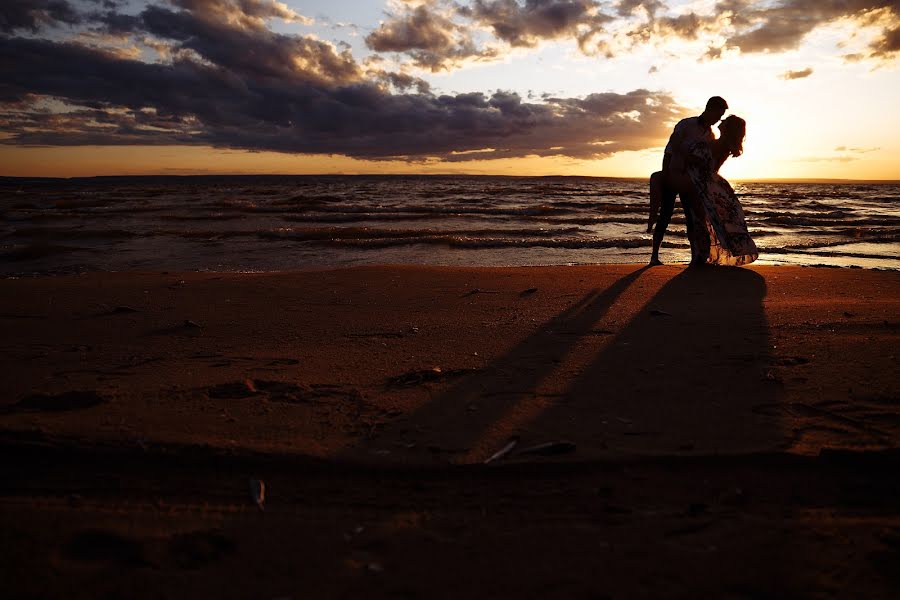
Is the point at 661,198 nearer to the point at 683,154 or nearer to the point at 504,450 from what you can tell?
the point at 683,154

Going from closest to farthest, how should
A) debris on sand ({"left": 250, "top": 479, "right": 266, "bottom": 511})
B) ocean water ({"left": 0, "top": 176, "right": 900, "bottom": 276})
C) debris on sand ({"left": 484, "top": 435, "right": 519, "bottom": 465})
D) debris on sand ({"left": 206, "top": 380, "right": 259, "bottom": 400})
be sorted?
debris on sand ({"left": 250, "top": 479, "right": 266, "bottom": 511}) < debris on sand ({"left": 484, "top": 435, "right": 519, "bottom": 465}) < debris on sand ({"left": 206, "top": 380, "right": 259, "bottom": 400}) < ocean water ({"left": 0, "top": 176, "right": 900, "bottom": 276})

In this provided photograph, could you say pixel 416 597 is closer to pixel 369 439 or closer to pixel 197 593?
pixel 197 593

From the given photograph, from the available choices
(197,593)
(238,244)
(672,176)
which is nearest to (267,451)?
(197,593)

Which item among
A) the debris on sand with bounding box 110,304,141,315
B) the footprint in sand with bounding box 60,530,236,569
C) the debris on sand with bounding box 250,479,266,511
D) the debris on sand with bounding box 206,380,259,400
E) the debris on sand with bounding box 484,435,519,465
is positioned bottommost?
the footprint in sand with bounding box 60,530,236,569

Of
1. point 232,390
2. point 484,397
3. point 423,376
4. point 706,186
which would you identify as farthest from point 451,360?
point 706,186

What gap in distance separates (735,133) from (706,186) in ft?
2.46

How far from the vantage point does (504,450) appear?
212 centimetres

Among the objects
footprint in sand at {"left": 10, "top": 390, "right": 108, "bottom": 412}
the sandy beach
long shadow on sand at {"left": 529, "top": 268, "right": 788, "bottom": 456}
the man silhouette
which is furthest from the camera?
the man silhouette

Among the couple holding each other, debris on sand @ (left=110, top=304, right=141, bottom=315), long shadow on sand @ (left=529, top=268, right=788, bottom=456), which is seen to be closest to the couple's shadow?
long shadow on sand @ (left=529, top=268, right=788, bottom=456)

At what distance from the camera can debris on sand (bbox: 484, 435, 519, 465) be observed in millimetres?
2065

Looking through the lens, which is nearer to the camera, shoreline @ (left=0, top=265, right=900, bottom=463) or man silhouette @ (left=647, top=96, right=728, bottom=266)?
shoreline @ (left=0, top=265, right=900, bottom=463)

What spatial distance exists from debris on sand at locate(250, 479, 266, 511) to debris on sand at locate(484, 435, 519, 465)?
0.84 meters

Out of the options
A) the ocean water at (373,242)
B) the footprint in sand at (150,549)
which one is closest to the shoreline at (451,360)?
the footprint in sand at (150,549)

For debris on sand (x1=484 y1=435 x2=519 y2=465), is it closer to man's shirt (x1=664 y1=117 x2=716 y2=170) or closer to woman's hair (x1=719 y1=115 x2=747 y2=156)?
man's shirt (x1=664 y1=117 x2=716 y2=170)
